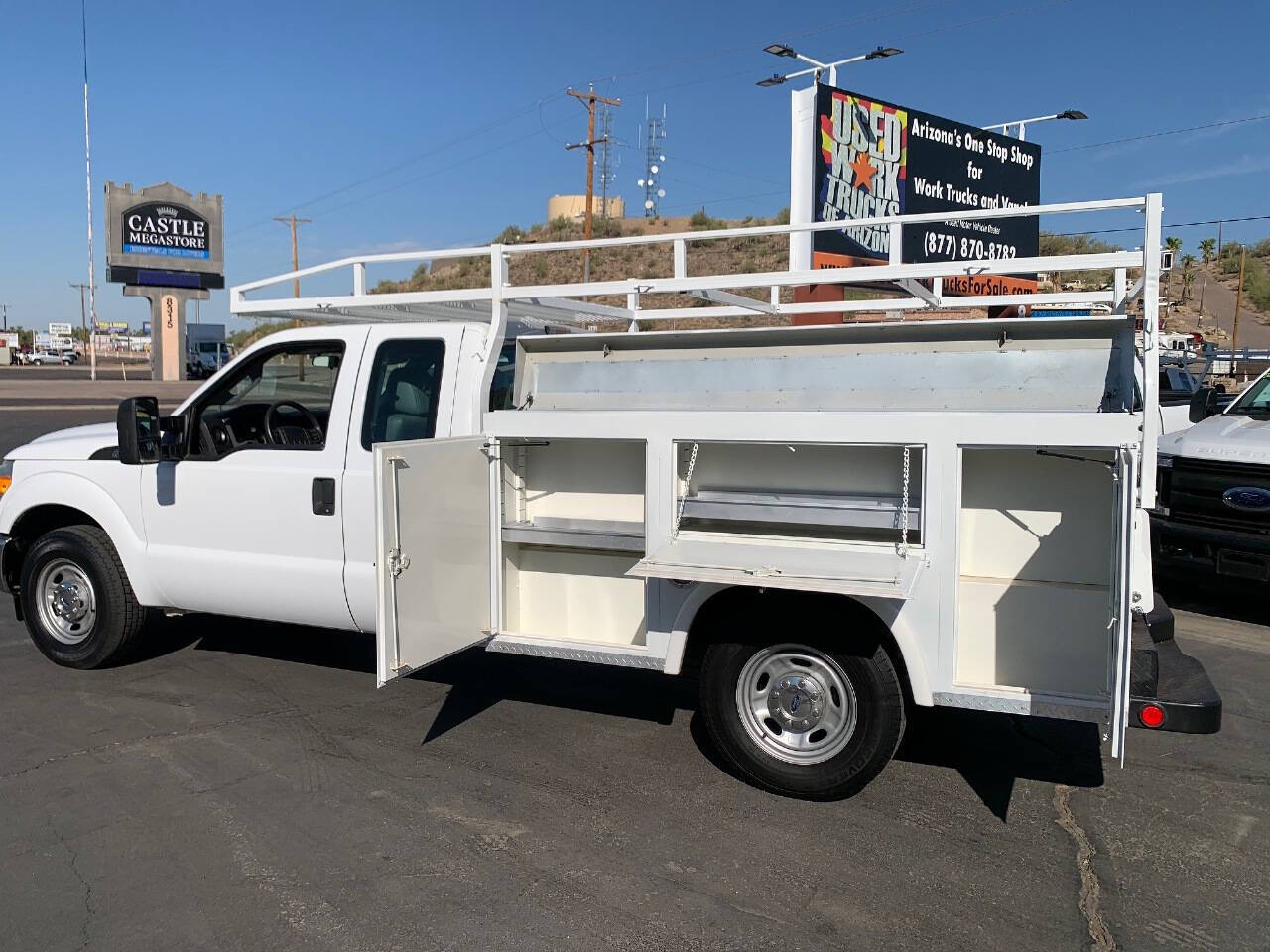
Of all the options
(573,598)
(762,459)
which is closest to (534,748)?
(573,598)

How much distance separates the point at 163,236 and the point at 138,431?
51121 millimetres

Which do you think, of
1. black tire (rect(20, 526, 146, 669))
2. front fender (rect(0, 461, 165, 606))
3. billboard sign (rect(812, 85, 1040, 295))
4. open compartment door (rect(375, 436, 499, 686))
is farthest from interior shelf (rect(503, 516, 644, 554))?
billboard sign (rect(812, 85, 1040, 295))

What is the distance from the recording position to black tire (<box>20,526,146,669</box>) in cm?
615

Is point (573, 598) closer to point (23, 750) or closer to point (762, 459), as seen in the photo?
point (762, 459)

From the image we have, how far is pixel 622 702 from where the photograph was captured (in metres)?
5.89

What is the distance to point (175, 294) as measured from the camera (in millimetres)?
51562

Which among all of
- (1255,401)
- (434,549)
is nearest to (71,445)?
(434,549)

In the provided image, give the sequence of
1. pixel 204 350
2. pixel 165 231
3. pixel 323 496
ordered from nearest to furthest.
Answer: pixel 323 496 → pixel 165 231 → pixel 204 350

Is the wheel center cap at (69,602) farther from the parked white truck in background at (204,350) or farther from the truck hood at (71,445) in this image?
the parked white truck in background at (204,350)

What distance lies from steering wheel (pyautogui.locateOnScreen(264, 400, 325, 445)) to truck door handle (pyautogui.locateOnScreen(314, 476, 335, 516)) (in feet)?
1.51

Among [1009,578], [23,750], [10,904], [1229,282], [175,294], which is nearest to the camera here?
[10,904]

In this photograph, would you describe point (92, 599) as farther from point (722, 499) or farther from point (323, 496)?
point (722, 499)

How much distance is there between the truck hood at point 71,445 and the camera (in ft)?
20.5

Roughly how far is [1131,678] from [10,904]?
4019mm
